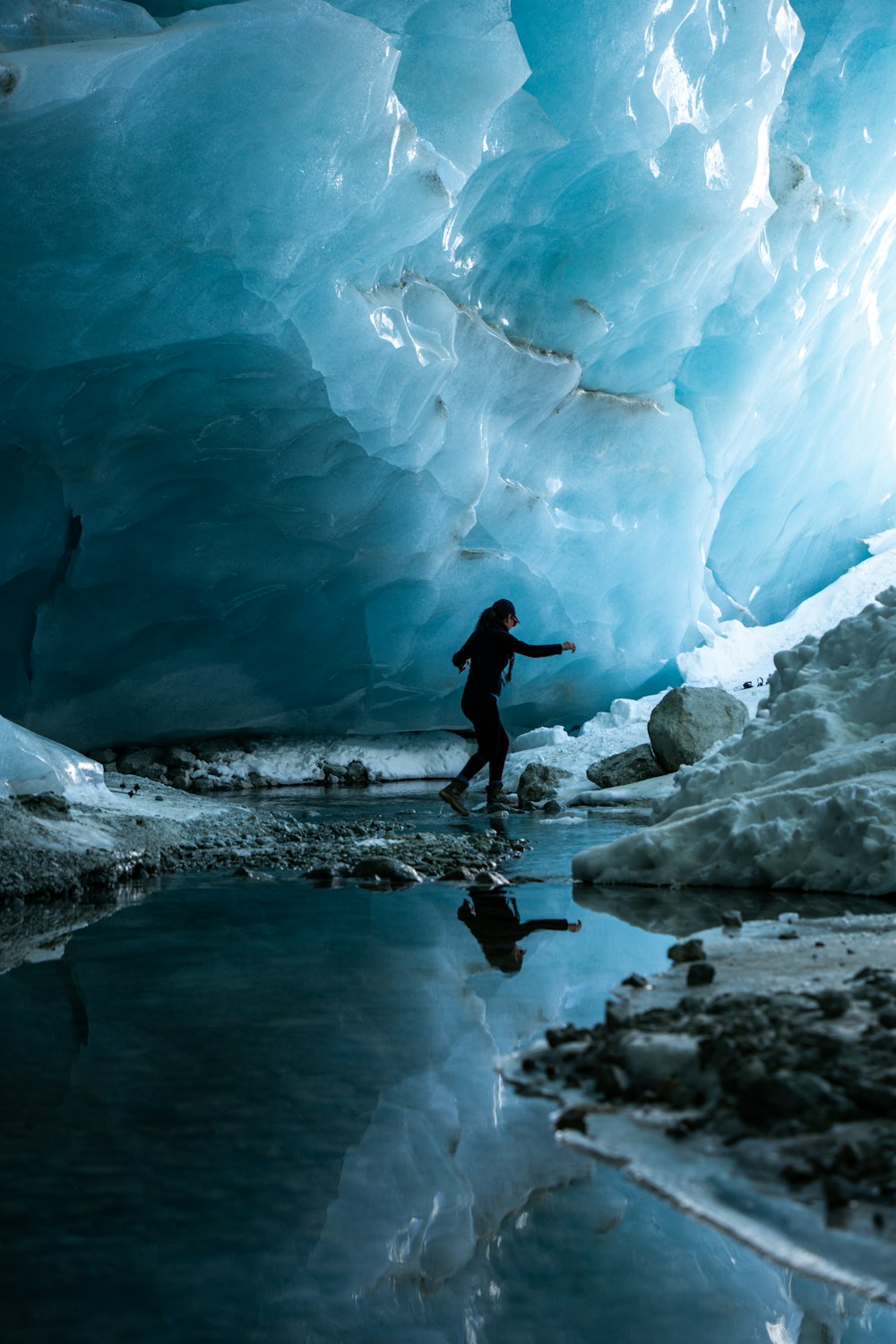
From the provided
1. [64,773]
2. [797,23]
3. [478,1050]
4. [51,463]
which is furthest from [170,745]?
[478,1050]

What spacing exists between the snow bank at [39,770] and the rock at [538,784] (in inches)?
143

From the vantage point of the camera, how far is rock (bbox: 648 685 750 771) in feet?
26.9

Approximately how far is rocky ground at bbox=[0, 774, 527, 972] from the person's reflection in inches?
16.5

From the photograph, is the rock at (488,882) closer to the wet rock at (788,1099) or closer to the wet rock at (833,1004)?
the wet rock at (833,1004)

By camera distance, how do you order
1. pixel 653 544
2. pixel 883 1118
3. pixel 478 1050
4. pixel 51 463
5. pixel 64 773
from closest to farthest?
1. pixel 883 1118
2. pixel 478 1050
3. pixel 64 773
4. pixel 51 463
5. pixel 653 544

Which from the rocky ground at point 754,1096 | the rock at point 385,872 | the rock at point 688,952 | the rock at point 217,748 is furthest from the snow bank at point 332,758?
the rocky ground at point 754,1096

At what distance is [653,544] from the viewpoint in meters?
11.4

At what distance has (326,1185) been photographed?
135cm

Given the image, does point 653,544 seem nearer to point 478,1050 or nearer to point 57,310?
point 57,310

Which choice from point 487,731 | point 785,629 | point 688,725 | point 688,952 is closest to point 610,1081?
point 688,952

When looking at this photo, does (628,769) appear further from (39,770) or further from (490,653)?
(39,770)

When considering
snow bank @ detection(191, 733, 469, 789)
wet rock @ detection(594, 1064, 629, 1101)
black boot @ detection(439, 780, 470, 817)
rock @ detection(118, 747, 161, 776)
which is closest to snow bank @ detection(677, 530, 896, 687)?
snow bank @ detection(191, 733, 469, 789)

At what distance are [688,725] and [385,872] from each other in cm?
464

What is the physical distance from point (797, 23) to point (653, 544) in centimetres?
465
